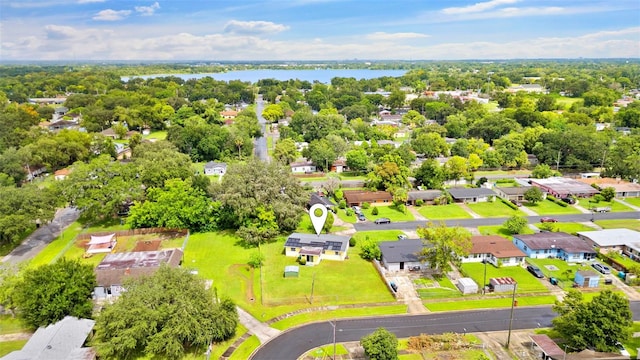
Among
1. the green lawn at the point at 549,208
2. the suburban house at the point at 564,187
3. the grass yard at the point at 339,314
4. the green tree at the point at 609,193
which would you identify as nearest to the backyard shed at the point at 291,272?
the grass yard at the point at 339,314

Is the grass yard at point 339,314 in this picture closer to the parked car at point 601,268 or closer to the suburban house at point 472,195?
the parked car at point 601,268

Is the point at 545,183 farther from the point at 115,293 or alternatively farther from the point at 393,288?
the point at 115,293

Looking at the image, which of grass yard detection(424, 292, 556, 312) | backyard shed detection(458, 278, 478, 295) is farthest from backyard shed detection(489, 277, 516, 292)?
backyard shed detection(458, 278, 478, 295)

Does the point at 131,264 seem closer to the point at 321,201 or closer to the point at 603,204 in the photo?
the point at 321,201

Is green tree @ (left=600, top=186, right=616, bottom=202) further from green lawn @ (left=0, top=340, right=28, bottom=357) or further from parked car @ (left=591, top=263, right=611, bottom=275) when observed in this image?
green lawn @ (left=0, top=340, right=28, bottom=357)

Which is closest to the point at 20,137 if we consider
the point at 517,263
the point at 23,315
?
the point at 23,315

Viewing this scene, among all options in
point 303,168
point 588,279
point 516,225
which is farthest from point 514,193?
point 303,168
